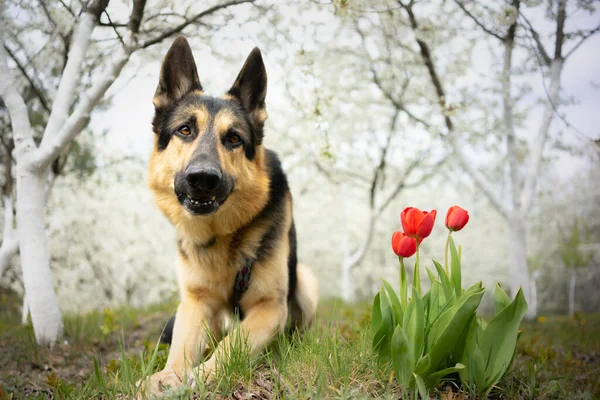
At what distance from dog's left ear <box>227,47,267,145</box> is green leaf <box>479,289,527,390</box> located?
211 cm

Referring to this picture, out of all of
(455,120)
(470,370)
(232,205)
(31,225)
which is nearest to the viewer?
(470,370)

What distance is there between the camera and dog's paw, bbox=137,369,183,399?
2.51 metres

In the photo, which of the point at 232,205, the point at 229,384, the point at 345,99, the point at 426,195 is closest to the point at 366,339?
the point at 229,384

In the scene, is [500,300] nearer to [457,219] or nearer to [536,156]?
[457,219]

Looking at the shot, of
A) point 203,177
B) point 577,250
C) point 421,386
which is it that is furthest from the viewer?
point 577,250

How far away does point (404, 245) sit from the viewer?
2.41 metres

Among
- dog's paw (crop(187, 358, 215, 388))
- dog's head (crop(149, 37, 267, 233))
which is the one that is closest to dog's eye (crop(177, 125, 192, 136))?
dog's head (crop(149, 37, 267, 233))

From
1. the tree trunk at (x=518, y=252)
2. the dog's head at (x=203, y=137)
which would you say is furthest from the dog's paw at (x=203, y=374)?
the tree trunk at (x=518, y=252)

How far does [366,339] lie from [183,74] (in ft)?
7.78

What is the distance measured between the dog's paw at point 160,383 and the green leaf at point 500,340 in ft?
5.79

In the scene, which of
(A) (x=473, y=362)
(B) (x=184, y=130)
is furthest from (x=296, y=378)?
(B) (x=184, y=130)

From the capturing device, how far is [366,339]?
2.86 metres

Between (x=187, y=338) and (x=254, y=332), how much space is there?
494 millimetres

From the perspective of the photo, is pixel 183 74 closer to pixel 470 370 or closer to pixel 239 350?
pixel 239 350
